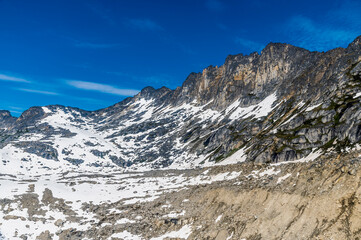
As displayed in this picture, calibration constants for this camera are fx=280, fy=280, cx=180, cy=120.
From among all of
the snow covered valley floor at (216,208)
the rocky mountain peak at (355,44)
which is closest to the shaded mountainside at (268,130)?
the rocky mountain peak at (355,44)

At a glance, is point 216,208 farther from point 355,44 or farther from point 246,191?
point 355,44

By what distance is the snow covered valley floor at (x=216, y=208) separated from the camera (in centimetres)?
2983

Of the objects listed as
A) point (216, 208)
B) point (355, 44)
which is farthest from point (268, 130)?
point (355, 44)

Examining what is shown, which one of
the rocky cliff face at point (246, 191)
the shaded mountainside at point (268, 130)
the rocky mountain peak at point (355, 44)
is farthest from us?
the rocky mountain peak at point (355, 44)

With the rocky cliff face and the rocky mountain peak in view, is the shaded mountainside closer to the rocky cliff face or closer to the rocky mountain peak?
the rocky mountain peak

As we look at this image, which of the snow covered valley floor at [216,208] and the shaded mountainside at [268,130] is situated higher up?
the shaded mountainside at [268,130]

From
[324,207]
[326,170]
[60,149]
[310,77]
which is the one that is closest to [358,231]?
[324,207]

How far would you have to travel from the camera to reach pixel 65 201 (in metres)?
73.5

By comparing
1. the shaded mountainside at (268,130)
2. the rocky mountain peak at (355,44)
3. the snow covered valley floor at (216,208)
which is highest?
the rocky mountain peak at (355,44)

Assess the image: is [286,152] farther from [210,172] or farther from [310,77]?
[310,77]

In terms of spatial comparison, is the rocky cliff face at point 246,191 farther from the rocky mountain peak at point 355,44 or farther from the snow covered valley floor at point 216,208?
the rocky mountain peak at point 355,44

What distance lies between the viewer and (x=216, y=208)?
148 feet

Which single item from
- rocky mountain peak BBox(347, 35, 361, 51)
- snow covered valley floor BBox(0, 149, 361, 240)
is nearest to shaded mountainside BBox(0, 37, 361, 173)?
rocky mountain peak BBox(347, 35, 361, 51)

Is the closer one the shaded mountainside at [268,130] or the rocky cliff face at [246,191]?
the rocky cliff face at [246,191]
